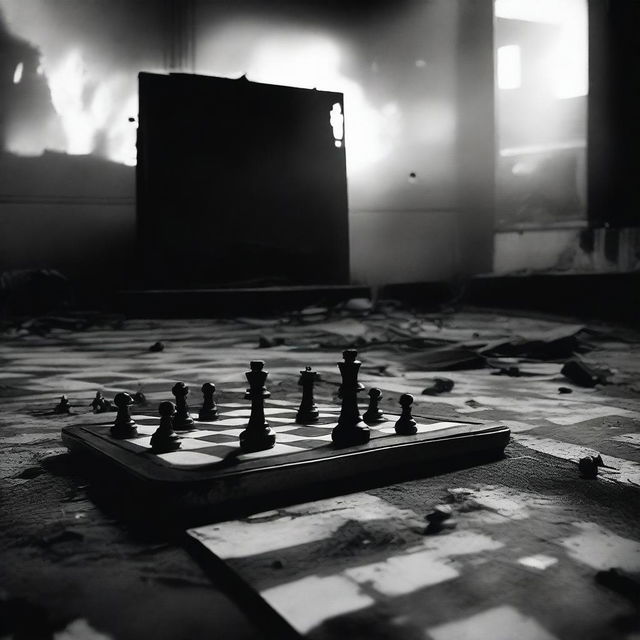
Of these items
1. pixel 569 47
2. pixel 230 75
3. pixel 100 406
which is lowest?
pixel 100 406

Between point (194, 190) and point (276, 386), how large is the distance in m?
3.91

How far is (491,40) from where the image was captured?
742 cm

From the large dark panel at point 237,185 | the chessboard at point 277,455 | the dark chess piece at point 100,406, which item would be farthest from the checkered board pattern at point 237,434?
the large dark panel at point 237,185

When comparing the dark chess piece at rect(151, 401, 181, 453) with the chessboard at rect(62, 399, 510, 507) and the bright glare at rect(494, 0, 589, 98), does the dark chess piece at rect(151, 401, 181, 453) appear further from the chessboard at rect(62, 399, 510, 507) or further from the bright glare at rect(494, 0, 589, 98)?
the bright glare at rect(494, 0, 589, 98)

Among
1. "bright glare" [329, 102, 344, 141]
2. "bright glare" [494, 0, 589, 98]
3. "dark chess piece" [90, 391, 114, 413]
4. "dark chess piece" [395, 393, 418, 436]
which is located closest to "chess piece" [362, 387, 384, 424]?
"dark chess piece" [395, 393, 418, 436]

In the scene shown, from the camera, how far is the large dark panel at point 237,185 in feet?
19.3

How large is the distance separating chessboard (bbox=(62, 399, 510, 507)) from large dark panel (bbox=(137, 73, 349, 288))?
460 cm

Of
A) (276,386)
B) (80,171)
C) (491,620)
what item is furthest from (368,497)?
(80,171)

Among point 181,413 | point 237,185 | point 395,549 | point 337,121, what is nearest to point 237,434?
point 181,413

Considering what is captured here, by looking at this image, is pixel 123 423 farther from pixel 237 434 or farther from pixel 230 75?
pixel 230 75

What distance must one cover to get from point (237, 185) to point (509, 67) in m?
3.24

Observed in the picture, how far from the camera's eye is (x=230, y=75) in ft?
21.5

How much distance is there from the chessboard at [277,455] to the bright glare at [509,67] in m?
6.55

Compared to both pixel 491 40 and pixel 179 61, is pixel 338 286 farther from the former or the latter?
pixel 491 40
